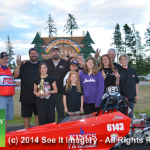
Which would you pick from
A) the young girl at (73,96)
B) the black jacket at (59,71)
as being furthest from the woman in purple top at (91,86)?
the black jacket at (59,71)

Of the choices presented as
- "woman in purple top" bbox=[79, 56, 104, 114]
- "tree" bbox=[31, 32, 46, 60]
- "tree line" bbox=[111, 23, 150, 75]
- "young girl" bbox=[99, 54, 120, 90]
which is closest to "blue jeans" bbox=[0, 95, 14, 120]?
"woman in purple top" bbox=[79, 56, 104, 114]

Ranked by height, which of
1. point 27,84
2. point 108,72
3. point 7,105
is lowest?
point 7,105

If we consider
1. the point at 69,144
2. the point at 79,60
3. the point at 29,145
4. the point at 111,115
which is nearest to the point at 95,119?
the point at 111,115

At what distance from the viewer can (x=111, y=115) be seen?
11.4ft

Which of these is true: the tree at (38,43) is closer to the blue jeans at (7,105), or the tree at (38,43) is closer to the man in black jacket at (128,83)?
the blue jeans at (7,105)

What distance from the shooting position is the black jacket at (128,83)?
16.2 ft

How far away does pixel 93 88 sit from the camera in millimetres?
4434

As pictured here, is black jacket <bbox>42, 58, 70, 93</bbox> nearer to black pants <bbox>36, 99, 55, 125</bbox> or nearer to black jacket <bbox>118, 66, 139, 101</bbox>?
black pants <bbox>36, 99, 55, 125</bbox>

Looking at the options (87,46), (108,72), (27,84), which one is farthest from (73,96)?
(87,46)

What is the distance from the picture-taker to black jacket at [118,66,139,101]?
16.2 ft

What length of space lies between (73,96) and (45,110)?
741 mm

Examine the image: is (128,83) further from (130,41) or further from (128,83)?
(130,41)

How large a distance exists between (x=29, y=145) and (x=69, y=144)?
72 centimetres

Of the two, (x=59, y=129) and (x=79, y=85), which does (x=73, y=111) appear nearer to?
(x=79, y=85)
